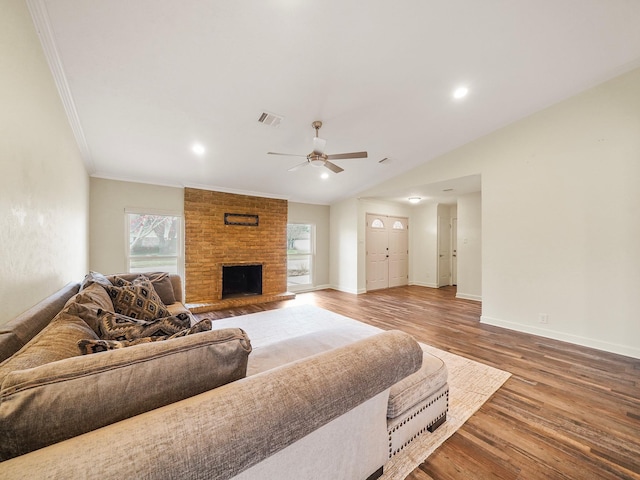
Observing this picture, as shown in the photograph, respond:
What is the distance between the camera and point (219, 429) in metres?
0.66

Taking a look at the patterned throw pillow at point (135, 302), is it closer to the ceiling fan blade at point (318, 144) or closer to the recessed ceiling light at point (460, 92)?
the ceiling fan blade at point (318, 144)

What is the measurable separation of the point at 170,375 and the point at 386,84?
317cm

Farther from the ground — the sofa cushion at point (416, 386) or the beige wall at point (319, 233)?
the beige wall at point (319, 233)

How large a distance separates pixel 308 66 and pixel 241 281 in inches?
180

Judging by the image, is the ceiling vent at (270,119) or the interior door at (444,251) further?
the interior door at (444,251)

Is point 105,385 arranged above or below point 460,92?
below

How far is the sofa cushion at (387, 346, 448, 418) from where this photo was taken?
1351 millimetres

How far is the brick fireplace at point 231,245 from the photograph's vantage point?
16.1ft

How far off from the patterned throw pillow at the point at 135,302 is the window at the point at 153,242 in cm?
257

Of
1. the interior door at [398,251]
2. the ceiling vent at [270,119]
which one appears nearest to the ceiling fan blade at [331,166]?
the ceiling vent at [270,119]

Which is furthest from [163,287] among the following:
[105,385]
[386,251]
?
[386,251]

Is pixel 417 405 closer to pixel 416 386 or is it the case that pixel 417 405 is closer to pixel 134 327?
pixel 416 386

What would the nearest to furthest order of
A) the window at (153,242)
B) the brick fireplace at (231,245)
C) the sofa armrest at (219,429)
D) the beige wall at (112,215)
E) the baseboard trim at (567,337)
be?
the sofa armrest at (219,429), the baseboard trim at (567,337), the beige wall at (112,215), the window at (153,242), the brick fireplace at (231,245)

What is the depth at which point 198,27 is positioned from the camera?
199 cm
